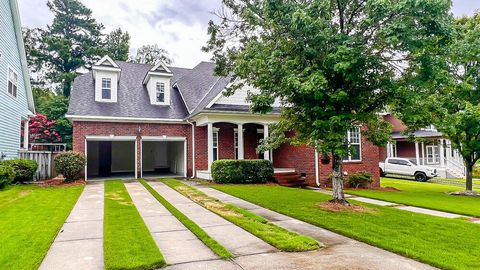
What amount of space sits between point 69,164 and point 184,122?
6291 millimetres

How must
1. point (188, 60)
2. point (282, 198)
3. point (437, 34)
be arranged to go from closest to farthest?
point (437, 34) < point (282, 198) < point (188, 60)

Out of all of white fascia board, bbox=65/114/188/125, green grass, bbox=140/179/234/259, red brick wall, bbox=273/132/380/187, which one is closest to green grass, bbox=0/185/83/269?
green grass, bbox=140/179/234/259

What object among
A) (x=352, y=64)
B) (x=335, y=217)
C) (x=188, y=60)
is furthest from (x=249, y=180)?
(x=188, y=60)

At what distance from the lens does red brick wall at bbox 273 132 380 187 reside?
16859 mm

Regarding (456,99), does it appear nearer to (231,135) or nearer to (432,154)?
(231,135)

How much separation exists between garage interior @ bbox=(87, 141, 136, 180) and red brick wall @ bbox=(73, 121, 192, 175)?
184 inches

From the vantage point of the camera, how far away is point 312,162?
55.3 ft

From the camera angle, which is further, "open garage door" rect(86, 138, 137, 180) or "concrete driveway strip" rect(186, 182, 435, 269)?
"open garage door" rect(86, 138, 137, 180)

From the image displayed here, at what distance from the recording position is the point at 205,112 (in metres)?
15.3

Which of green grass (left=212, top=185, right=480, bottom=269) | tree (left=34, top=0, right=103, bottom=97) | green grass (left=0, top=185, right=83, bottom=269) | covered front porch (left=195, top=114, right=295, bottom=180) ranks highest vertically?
tree (left=34, top=0, right=103, bottom=97)

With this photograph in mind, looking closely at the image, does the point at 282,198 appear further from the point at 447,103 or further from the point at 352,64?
the point at 447,103

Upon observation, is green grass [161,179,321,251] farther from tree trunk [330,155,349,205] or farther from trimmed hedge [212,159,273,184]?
trimmed hedge [212,159,273,184]

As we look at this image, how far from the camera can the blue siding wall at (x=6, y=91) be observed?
46.1 ft

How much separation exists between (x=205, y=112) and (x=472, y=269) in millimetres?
12287
